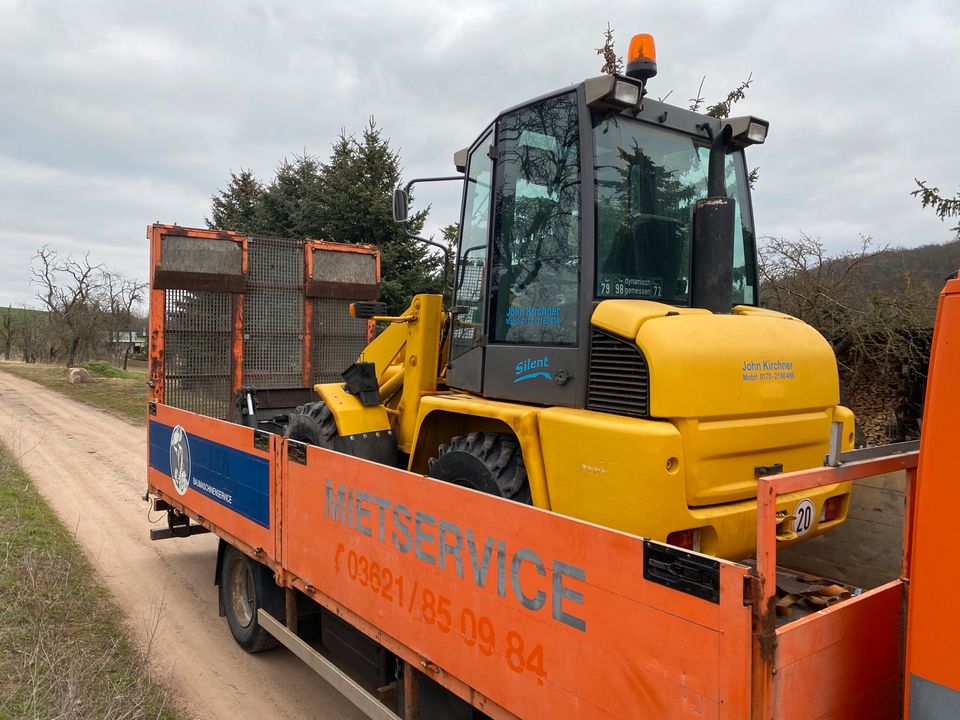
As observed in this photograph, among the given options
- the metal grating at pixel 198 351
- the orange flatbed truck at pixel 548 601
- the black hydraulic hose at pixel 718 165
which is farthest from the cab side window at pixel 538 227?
the metal grating at pixel 198 351

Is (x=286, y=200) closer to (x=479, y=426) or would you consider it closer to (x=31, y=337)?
(x=479, y=426)

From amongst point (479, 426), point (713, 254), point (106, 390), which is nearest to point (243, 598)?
point (479, 426)

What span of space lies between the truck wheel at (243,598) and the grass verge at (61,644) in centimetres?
67

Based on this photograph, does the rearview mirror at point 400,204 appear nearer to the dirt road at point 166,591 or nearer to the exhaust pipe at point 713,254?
the exhaust pipe at point 713,254

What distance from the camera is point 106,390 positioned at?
75.7 feet

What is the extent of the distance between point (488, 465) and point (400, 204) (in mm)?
2070

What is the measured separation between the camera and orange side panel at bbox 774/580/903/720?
1791mm

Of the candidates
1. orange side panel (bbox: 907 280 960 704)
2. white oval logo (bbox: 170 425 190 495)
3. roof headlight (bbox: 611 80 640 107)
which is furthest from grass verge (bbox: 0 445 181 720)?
roof headlight (bbox: 611 80 640 107)

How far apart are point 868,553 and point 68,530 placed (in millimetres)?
7703

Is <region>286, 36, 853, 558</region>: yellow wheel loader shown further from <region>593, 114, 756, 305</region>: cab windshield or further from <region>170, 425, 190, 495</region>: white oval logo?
<region>170, 425, 190, 495</region>: white oval logo

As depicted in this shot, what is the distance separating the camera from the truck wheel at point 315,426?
480 cm

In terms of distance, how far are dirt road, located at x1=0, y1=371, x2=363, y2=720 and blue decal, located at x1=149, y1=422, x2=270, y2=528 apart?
3.33 feet

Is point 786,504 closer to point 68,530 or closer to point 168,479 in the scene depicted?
point 168,479

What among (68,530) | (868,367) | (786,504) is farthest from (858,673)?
(68,530)
